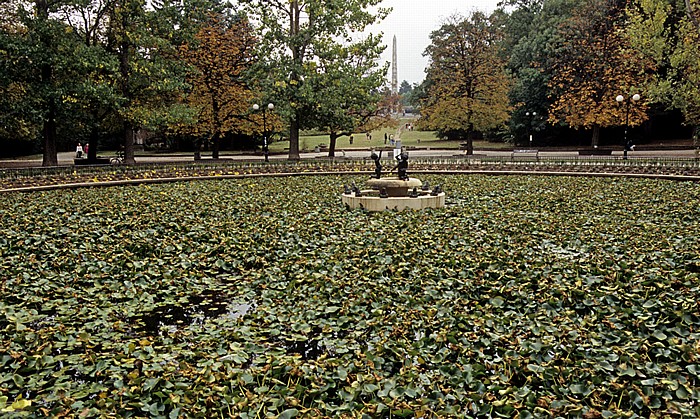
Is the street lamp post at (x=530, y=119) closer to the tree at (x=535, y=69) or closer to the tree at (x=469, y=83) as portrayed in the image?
the tree at (x=535, y=69)

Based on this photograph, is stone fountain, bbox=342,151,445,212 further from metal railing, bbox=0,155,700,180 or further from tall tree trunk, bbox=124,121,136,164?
tall tree trunk, bbox=124,121,136,164

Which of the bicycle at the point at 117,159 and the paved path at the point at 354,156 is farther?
the paved path at the point at 354,156

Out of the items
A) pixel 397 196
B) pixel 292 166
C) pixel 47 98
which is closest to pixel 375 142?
pixel 292 166

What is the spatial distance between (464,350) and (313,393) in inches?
56.0

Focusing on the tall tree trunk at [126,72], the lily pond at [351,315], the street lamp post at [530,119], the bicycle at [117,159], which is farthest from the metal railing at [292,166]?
the street lamp post at [530,119]

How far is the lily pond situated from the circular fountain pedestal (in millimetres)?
1290

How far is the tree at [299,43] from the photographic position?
84.6ft

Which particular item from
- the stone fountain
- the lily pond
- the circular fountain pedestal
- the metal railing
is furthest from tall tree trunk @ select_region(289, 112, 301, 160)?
the lily pond

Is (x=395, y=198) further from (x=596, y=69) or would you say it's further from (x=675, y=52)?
(x=596, y=69)

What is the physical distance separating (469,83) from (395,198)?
23721 mm

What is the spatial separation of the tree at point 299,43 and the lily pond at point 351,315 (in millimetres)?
16039

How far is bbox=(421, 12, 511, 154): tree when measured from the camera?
32312 mm

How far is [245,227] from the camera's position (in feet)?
32.4

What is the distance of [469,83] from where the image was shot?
3344 cm
